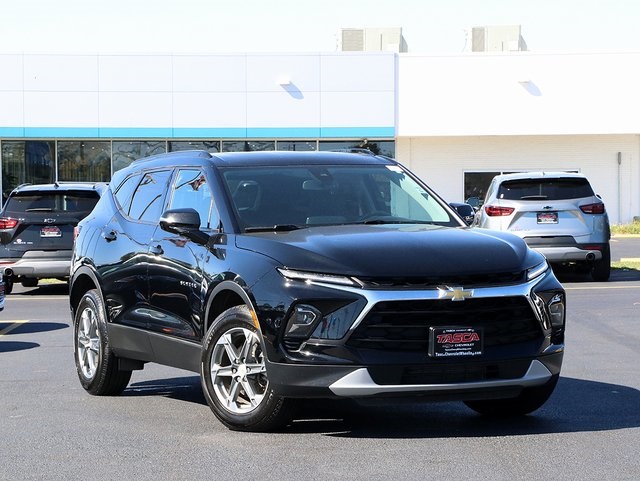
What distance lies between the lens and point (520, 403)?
7996 millimetres

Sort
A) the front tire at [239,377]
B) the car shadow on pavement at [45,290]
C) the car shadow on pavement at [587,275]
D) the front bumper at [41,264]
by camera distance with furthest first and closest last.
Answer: the car shadow on pavement at [587,275]
the car shadow on pavement at [45,290]
the front bumper at [41,264]
the front tire at [239,377]

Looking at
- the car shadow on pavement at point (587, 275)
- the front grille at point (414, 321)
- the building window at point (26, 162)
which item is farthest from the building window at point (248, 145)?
the front grille at point (414, 321)

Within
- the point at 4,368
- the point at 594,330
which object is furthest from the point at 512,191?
the point at 4,368

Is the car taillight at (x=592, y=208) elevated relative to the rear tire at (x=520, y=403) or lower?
elevated

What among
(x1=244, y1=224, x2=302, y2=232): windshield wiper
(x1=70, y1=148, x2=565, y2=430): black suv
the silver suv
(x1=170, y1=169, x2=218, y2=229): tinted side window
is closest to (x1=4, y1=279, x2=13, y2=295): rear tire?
the silver suv

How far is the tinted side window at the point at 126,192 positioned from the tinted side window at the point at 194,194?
2.71ft

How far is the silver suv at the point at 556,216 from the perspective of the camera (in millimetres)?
19969

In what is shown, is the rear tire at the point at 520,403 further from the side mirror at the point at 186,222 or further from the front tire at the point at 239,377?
the side mirror at the point at 186,222

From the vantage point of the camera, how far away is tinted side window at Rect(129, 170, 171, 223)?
29.9 ft

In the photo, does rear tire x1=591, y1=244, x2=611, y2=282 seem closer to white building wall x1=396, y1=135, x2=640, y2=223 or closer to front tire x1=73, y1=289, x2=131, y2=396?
front tire x1=73, y1=289, x2=131, y2=396

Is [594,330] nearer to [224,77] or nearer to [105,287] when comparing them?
[105,287]

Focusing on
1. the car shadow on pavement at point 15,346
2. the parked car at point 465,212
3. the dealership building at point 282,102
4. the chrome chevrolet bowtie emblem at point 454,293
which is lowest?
the car shadow on pavement at point 15,346

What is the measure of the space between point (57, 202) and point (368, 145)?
2322 centimetres

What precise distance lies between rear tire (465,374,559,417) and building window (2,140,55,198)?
3498 centimetres
